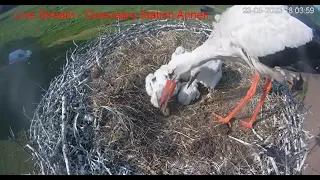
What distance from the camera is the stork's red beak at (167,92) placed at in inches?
102

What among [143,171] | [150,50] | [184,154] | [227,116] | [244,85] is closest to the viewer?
[143,171]

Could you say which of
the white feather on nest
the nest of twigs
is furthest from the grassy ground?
the white feather on nest

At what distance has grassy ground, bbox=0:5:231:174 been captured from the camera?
2.68m

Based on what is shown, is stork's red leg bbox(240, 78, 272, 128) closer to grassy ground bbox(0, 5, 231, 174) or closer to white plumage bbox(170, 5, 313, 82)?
white plumage bbox(170, 5, 313, 82)

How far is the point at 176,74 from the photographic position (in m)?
2.54

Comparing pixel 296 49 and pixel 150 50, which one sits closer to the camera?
pixel 296 49

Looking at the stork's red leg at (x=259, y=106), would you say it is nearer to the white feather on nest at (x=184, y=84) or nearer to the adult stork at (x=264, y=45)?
the adult stork at (x=264, y=45)

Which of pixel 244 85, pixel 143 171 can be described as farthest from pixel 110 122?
pixel 244 85

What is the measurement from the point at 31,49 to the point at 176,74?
4.19ft

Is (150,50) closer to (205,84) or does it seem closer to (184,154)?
(205,84)

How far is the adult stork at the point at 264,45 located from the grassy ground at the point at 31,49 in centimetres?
96

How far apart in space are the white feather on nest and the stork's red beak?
35 millimetres
